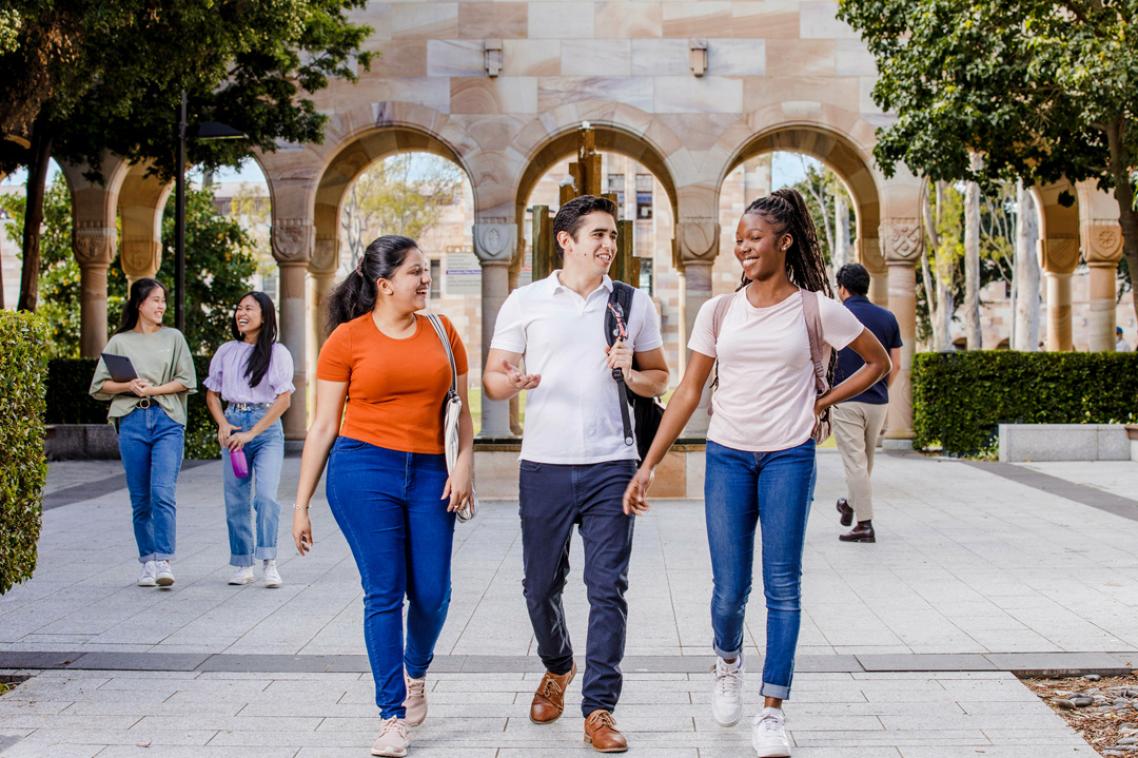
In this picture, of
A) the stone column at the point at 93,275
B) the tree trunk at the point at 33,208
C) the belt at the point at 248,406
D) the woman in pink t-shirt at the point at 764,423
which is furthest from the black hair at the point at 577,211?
the stone column at the point at 93,275

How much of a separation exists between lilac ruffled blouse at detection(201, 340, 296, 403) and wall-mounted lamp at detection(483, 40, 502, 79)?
1170cm

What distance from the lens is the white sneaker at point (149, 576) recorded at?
8.64 meters

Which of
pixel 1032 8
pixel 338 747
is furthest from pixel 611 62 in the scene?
pixel 338 747

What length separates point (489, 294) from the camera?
19906 millimetres

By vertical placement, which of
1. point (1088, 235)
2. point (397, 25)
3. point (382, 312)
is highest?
point (397, 25)

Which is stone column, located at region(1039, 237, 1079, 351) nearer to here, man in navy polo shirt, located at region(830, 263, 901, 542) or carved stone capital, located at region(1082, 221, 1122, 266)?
carved stone capital, located at region(1082, 221, 1122, 266)

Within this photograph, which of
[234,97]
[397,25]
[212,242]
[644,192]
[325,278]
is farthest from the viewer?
[644,192]

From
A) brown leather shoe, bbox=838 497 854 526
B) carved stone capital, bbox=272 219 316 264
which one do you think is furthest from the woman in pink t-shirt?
carved stone capital, bbox=272 219 316 264

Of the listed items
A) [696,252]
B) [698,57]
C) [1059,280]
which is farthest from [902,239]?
[1059,280]

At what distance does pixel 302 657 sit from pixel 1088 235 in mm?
17276

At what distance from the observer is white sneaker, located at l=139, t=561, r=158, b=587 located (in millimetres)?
8641

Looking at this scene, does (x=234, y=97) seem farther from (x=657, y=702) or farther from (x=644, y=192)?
(x=644, y=192)

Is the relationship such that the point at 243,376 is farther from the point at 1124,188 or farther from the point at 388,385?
the point at 1124,188

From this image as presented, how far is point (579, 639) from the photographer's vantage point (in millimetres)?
7074
